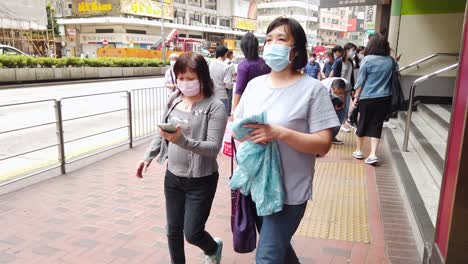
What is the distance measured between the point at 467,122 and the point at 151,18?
50789 millimetres

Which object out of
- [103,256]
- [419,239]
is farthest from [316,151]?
[103,256]

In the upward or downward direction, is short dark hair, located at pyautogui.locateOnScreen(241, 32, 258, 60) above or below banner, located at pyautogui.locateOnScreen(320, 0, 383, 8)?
below

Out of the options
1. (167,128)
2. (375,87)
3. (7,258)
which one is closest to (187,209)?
(167,128)

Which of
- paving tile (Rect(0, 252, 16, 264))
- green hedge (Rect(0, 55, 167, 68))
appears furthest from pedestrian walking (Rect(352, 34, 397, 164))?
green hedge (Rect(0, 55, 167, 68))

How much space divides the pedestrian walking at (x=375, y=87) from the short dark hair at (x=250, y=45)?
1.64 m

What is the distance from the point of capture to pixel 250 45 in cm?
508

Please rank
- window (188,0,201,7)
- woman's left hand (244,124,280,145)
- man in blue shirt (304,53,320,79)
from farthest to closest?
window (188,0,201,7) < man in blue shirt (304,53,320,79) < woman's left hand (244,124,280,145)

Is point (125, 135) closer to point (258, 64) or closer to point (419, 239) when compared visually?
point (258, 64)

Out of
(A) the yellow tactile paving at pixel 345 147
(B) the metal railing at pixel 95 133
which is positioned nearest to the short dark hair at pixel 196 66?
(B) the metal railing at pixel 95 133

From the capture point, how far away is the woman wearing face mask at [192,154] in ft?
8.25

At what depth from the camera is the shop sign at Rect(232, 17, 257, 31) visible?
6391 centimetres

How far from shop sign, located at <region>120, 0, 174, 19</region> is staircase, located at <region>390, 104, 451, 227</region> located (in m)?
41.8

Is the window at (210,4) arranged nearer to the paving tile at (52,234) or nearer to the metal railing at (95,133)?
the metal railing at (95,133)

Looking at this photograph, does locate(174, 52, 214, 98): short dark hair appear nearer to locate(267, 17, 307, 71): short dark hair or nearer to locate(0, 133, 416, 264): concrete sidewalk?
locate(267, 17, 307, 71): short dark hair
